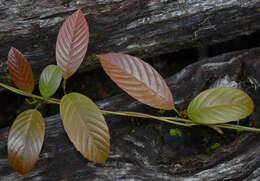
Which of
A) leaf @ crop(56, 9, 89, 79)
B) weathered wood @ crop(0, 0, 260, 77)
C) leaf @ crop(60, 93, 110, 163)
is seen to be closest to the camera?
leaf @ crop(60, 93, 110, 163)

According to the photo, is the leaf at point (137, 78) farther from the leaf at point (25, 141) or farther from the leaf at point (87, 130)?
the leaf at point (25, 141)

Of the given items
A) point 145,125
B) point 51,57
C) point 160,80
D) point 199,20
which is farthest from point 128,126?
point 199,20

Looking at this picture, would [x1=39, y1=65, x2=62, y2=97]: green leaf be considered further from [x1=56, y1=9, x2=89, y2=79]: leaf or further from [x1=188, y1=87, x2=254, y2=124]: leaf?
[x1=188, y1=87, x2=254, y2=124]: leaf

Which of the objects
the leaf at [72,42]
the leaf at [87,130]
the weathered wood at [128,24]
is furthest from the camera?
the weathered wood at [128,24]

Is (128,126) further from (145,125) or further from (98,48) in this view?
(98,48)

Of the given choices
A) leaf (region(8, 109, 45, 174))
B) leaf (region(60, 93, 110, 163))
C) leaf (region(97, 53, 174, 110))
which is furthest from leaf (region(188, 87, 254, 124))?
leaf (region(8, 109, 45, 174))

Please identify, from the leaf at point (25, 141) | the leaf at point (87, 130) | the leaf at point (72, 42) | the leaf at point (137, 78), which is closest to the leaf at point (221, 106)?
the leaf at point (137, 78)

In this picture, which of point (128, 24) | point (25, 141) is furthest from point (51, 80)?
point (128, 24)
